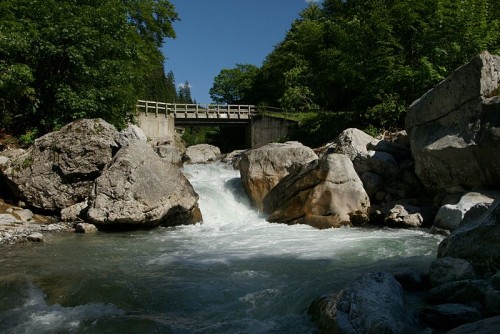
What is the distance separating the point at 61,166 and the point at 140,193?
3.50 m

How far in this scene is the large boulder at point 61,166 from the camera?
15.1 m

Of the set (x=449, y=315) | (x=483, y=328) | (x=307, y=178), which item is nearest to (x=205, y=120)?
(x=307, y=178)

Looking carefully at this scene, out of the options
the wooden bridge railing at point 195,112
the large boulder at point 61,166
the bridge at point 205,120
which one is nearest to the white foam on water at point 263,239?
the large boulder at point 61,166

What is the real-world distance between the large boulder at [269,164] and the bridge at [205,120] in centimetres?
1791

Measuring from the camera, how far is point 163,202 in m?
14.4

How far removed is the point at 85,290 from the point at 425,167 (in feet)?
39.3

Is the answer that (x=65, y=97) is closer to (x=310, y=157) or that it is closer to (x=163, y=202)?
(x=163, y=202)

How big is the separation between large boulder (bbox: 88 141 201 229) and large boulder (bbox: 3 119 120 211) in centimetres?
135

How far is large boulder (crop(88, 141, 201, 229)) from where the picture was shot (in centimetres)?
1369

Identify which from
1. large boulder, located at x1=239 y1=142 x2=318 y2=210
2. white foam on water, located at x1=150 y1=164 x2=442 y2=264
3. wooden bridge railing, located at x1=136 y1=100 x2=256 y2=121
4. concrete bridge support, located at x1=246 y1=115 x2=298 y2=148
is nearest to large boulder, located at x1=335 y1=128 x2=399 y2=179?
large boulder, located at x1=239 y1=142 x2=318 y2=210

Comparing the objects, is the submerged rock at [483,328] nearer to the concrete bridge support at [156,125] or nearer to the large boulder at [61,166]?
the large boulder at [61,166]

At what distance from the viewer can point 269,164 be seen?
56.7 feet

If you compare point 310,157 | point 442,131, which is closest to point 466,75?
point 442,131

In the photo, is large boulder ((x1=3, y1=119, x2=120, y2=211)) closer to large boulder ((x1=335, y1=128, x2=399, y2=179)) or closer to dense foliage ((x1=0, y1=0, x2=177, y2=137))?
dense foliage ((x1=0, y1=0, x2=177, y2=137))
